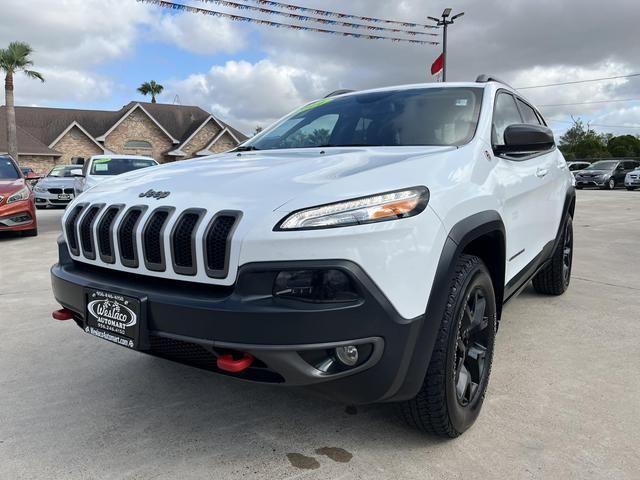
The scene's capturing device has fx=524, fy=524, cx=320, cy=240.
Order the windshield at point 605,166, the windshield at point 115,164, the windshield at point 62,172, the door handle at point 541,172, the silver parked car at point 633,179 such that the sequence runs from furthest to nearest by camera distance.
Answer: the windshield at point 605,166 < the silver parked car at point 633,179 < the windshield at point 62,172 < the windshield at point 115,164 < the door handle at point 541,172

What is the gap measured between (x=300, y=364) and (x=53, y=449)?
4.15ft

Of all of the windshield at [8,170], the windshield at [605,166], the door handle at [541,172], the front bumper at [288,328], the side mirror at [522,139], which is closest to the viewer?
the front bumper at [288,328]

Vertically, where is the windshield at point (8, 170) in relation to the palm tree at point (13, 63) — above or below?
below

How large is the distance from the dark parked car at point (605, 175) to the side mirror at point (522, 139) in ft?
83.2

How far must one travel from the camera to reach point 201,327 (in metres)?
1.80

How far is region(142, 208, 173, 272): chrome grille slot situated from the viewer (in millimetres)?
1963

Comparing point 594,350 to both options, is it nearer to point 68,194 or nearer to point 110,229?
point 110,229

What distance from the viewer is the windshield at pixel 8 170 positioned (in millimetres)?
8740

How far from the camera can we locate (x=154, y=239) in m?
1.98

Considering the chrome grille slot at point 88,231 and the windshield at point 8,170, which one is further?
the windshield at point 8,170

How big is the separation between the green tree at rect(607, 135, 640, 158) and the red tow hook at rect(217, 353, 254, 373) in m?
52.9

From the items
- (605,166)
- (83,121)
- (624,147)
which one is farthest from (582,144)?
(83,121)

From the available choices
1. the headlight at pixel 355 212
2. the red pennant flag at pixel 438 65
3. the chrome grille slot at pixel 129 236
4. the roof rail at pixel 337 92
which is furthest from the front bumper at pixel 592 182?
the chrome grille slot at pixel 129 236

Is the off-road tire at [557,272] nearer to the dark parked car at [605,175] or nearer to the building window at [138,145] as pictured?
the dark parked car at [605,175]
